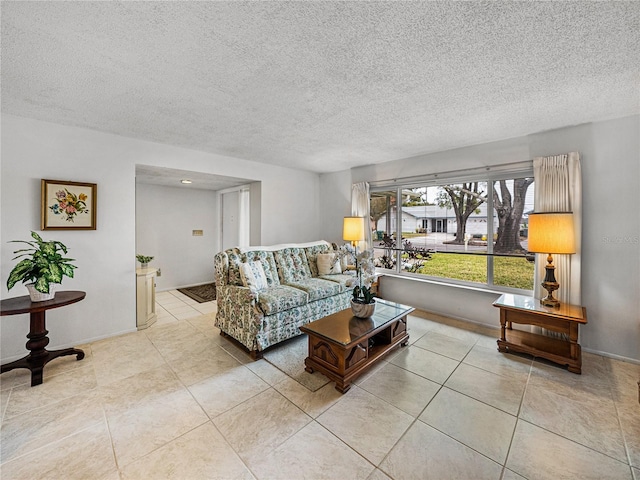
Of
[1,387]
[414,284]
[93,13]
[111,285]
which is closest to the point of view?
[93,13]

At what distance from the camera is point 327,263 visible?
3951 mm

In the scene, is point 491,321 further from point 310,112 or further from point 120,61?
point 120,61

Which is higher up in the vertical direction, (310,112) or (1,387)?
(310,112)

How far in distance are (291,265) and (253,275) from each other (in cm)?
86

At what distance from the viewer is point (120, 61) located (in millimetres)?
1676

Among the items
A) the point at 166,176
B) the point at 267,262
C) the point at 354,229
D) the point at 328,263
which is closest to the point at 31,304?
the point at 267,262

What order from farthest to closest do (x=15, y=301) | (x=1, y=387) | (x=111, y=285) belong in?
(x=111, y=285)
(x=15, y=301)
(x=1, y=387)

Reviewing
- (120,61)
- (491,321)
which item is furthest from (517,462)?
(120,61)

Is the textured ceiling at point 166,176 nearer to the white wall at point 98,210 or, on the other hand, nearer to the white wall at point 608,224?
the white wall at point 98,210

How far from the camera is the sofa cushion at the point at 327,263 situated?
3.94 metres

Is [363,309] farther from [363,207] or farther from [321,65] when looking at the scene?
[363,207]

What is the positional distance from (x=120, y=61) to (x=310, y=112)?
143 cm

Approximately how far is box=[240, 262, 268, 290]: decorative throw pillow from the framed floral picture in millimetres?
1759

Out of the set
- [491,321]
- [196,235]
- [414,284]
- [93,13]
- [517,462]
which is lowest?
[517,462]
